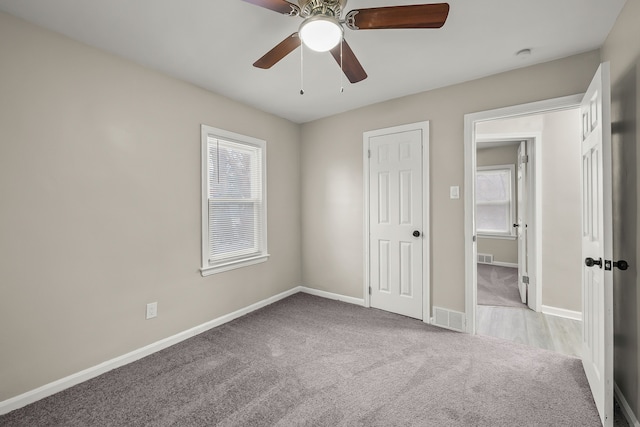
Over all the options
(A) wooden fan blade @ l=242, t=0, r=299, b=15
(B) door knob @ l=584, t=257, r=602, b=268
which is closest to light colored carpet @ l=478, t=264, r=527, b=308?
(B) door knob @ l=584, t=257, r=602, b=268

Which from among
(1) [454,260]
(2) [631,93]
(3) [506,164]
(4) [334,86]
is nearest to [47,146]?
(4) [334,86]

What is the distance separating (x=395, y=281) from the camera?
336 cm

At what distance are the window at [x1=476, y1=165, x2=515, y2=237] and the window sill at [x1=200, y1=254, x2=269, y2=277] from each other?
193 inches

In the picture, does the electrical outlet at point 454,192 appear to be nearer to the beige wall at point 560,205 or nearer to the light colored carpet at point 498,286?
the beige wall at point 560,205

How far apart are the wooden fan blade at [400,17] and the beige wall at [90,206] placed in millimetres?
1951

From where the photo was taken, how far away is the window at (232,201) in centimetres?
300

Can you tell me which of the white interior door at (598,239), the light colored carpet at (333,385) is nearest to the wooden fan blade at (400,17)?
the white interior door at (598,239)

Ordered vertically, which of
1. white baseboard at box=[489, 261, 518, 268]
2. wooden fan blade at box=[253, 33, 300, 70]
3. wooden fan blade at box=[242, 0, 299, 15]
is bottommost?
white baseboard at box=[489, 261, 518, 268]

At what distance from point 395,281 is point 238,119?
2587mm

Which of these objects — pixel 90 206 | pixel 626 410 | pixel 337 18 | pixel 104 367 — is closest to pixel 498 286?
pixel 626 410

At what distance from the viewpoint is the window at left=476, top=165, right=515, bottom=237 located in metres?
5.87

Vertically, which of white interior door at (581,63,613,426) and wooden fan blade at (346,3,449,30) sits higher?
wooden fan blade at (346,3,449,30)

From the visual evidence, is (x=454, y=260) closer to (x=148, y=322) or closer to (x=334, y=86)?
(x=334, y=86)

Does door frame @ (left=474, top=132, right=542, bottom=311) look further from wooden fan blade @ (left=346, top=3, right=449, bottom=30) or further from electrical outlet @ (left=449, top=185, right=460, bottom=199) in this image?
wooden fan blade @ (left=346, top=3, right=449, bottom=30)
